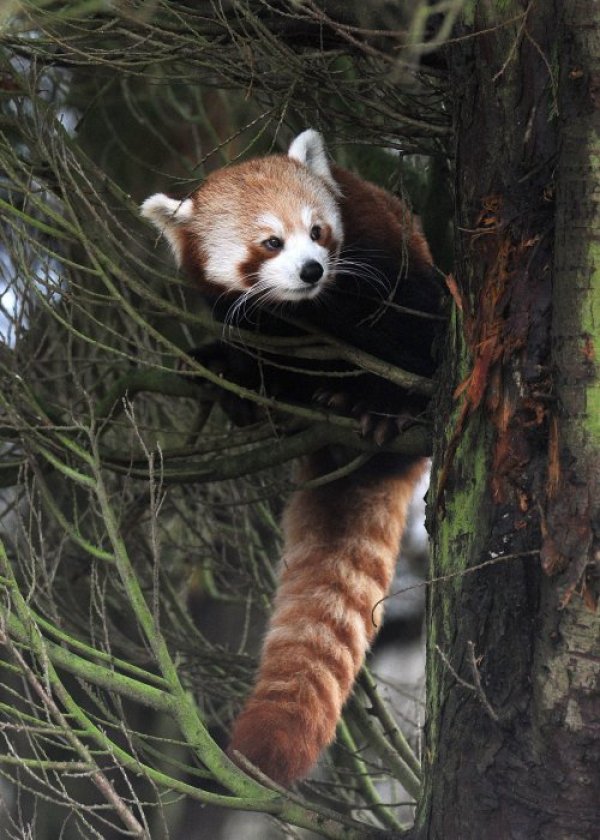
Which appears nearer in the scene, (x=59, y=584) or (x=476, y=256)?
(x=476, y=256)

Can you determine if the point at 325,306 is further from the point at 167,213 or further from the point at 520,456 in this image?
the point at 520,456

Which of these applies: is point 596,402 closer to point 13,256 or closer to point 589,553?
point 589,553

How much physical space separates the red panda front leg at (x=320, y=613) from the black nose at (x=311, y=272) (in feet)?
2.99

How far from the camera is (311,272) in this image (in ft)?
12.1

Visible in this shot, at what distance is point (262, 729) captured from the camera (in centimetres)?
285

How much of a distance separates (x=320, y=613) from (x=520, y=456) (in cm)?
128

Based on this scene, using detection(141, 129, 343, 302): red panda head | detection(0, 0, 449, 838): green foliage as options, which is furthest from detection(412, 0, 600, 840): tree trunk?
detection(141, 129, 343, 302): red panda head

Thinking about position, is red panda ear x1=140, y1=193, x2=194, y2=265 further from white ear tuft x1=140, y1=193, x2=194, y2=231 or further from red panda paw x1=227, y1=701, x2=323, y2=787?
red panda paw x1=227, y1=701, x2=323, y2=787

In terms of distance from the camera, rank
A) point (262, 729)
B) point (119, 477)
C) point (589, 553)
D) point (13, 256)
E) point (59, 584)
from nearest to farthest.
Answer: point (589, 553) < point (262, 729) < point (13, 256) < point (119, 477) < point (59, 584)

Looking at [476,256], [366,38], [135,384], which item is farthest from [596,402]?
[135,384]

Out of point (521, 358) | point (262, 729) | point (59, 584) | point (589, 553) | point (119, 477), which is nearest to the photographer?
point (589, 553)

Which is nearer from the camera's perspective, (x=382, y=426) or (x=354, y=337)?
(x=382, y=426)

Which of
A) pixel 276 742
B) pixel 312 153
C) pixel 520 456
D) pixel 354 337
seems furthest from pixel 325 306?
pixel 276 742

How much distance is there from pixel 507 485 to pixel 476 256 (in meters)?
0.57
